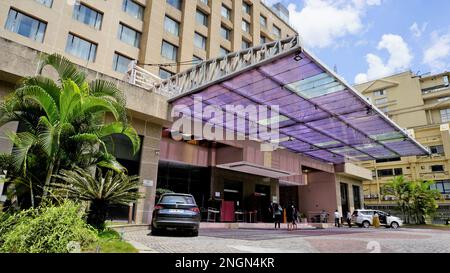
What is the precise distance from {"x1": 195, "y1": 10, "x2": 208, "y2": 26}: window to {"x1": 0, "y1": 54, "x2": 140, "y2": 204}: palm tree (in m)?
21.2

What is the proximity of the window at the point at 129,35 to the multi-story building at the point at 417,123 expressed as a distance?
109 ft

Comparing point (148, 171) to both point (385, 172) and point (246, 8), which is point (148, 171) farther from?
point (385, 172)

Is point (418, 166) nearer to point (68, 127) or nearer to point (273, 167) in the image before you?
point (273, 167)

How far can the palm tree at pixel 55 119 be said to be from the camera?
793 centimetres

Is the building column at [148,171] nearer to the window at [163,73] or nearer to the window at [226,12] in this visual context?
the window at [163,73]

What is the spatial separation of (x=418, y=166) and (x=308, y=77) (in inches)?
1667

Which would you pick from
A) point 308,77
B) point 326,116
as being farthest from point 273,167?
point 308,77

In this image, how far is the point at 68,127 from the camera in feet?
26.8

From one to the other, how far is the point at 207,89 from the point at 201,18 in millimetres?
17230

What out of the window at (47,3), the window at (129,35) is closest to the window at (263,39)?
the window at (129,35)

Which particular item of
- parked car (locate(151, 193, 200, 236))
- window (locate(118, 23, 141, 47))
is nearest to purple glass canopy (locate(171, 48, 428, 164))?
parked car (locate(151, 193, 200, 236))

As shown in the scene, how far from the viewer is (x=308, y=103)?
1537cm

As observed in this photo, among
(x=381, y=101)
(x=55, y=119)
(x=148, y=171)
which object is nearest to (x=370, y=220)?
(x=148, y=171)
